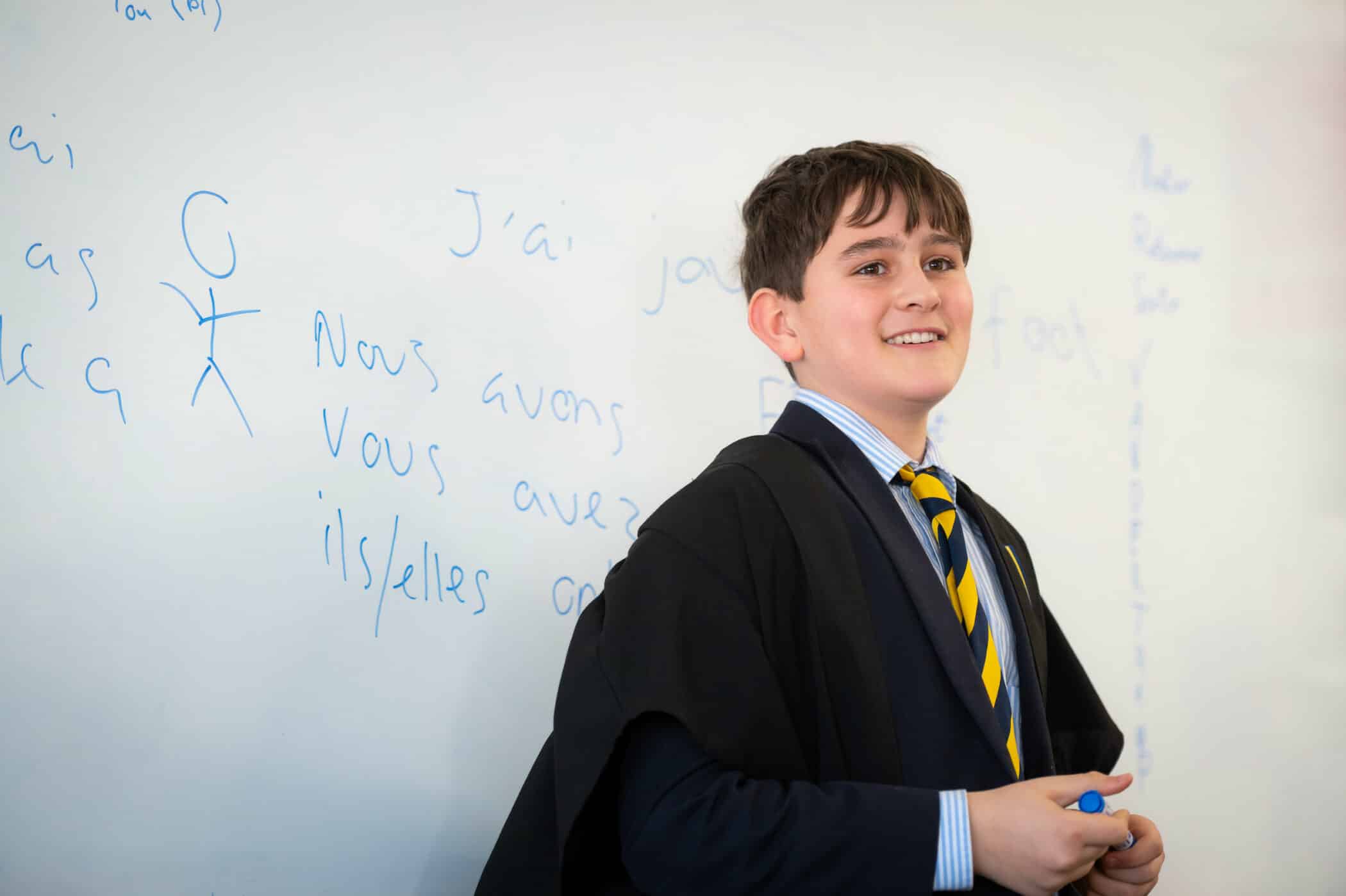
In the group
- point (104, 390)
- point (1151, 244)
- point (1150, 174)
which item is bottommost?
point (104, 390)

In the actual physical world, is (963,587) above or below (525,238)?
below

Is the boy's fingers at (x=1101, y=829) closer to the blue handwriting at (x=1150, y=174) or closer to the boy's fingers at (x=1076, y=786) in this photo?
the boy's fingers at (x=1076, y=786)

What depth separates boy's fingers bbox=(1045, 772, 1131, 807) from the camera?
2.60 ft

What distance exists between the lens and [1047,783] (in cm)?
80

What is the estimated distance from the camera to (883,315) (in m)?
1.03

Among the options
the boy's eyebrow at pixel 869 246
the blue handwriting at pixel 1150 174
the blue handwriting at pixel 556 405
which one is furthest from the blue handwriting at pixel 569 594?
the blue handwriting at pixel 1150 174

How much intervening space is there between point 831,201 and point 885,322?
16 centimetres

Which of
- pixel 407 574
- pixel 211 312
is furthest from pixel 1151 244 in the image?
pixel 211 312

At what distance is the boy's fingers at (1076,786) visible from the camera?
0.79m

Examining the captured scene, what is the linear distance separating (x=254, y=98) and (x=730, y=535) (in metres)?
0.92

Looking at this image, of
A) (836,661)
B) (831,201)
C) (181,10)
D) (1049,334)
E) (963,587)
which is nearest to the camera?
(836,661)

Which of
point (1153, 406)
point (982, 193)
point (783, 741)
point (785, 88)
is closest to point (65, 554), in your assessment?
point (783, 741)

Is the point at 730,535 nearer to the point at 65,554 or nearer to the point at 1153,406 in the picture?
the point at 65,554

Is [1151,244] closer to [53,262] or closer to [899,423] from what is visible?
[899,423]
